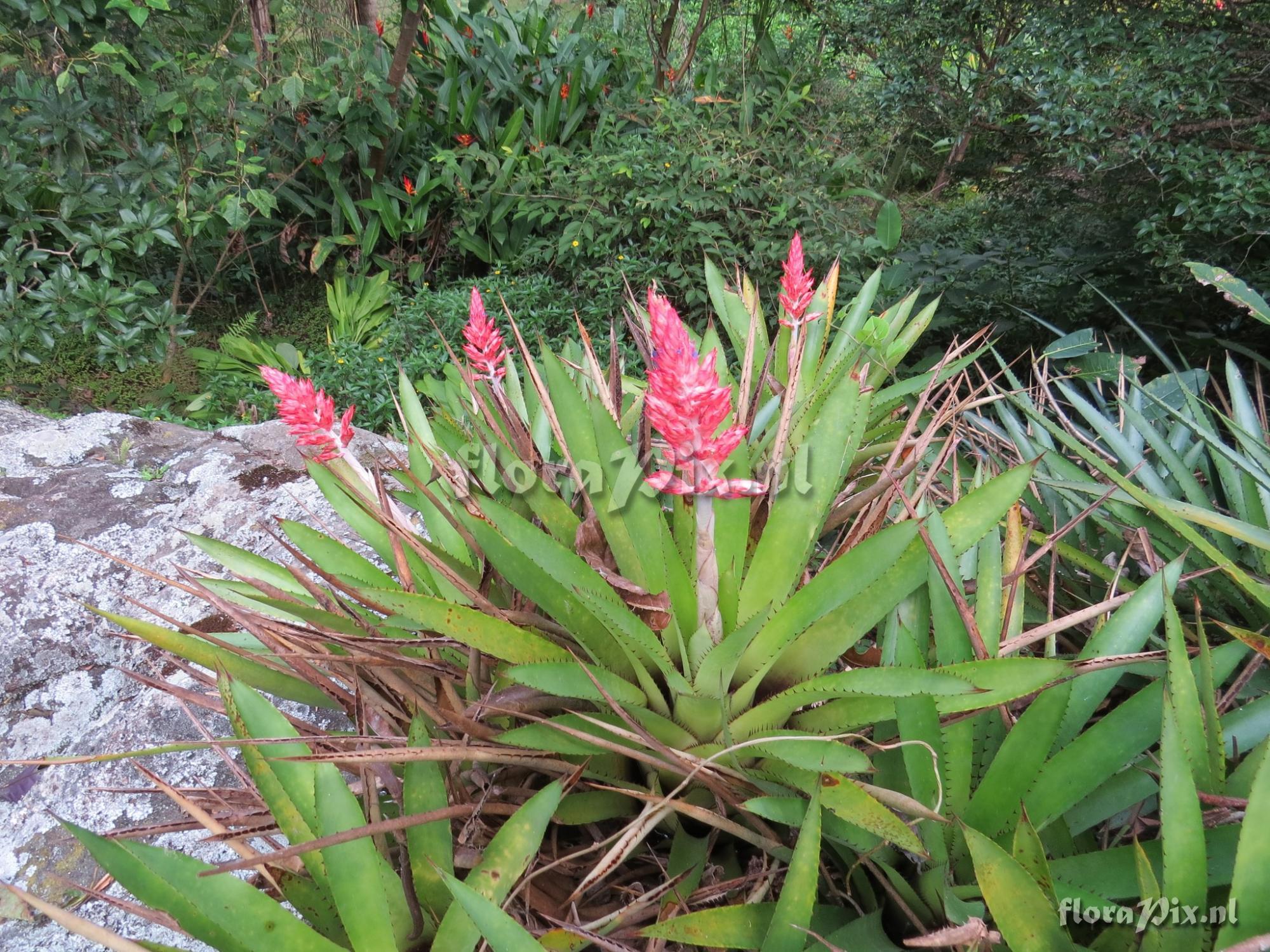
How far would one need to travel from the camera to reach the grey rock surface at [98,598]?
123cm

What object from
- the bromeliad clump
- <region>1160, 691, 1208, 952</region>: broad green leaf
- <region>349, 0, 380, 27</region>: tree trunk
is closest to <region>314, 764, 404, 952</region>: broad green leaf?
the bromeliad clump

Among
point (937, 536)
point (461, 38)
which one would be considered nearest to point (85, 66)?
point (461, 38)

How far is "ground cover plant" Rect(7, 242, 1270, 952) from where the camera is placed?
731 millimetres

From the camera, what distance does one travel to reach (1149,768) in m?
0.86

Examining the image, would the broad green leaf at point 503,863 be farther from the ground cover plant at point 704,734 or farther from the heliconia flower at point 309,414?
the heliconia flower at point 309,414

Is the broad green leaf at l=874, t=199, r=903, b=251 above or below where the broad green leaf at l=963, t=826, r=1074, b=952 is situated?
above

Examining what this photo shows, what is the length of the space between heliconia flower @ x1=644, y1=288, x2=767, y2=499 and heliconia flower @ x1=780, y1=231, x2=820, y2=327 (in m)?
0.66

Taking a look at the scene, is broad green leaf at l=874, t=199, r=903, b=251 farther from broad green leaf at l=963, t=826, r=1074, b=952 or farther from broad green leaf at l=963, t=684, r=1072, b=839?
broad green leaf at l=963, t=826, r=1074, b=952

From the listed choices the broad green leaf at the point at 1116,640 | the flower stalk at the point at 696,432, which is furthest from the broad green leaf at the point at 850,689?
the broad green leaf at the point at 1116,640

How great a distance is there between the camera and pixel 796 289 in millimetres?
1445

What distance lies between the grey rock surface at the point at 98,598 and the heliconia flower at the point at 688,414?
2.59 feet

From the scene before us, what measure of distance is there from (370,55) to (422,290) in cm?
148

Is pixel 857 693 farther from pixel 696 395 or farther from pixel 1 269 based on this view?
pixel 1 269

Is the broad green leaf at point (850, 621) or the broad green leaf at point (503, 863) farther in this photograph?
the broad green leaf at point (850, 621)
